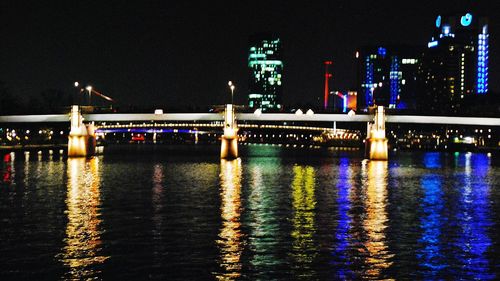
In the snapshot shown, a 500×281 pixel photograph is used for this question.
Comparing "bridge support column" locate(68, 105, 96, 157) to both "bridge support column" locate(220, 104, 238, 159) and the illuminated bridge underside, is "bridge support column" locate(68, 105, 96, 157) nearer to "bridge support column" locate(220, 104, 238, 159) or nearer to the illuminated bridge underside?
the illuminated bridge underside

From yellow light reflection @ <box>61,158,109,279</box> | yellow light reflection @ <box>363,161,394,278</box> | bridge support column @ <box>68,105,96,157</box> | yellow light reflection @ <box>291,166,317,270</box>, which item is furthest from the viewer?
bridge support column @ <box>68,105,96,157</box>

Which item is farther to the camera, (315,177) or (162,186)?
(315,177)

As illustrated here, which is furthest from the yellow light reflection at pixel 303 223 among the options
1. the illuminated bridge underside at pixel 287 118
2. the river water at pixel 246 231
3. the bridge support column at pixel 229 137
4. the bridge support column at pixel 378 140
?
the illuminated bridge underside at pixel 287 118

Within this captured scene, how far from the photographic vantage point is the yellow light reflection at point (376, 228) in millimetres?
30734

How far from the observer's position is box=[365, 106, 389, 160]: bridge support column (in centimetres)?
12544

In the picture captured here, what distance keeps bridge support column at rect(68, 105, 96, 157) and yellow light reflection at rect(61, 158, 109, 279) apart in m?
63.1

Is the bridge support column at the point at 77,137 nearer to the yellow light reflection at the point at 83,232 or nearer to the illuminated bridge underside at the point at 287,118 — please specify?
the illuminated bridge underside at the point at 287,118

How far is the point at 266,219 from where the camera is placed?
44.4 metres

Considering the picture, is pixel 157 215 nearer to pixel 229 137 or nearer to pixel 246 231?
pixel 246 231

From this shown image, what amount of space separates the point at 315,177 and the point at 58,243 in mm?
49676

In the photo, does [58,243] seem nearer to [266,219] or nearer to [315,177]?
[266,219]

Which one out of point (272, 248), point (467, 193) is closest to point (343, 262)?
point (272, 248)

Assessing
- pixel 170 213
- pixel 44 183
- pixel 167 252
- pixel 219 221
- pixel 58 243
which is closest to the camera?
pixel 167 252

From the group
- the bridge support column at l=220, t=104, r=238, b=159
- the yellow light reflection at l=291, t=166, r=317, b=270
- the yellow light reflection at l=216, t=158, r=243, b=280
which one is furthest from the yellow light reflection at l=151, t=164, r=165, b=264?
the bridge support column at l=220, t=104, r=238, b=159
